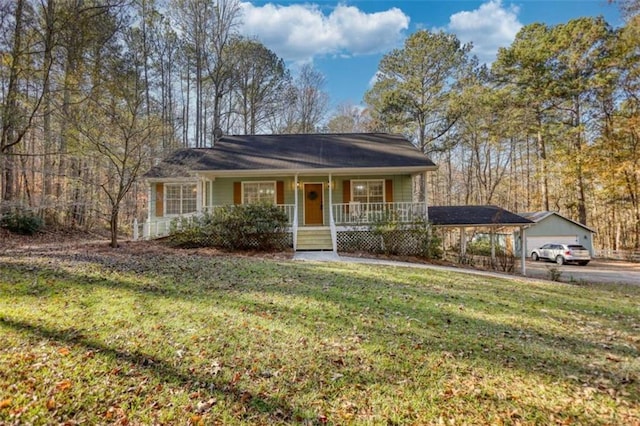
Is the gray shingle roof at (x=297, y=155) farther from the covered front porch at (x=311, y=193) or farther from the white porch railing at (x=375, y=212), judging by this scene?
the white porch railing at (x=375, y=212)

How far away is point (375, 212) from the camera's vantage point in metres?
11.9

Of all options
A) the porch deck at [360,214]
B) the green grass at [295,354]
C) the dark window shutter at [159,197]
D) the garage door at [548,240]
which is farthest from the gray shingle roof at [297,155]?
the garage door at [548,240]

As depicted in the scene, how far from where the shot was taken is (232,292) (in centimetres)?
515

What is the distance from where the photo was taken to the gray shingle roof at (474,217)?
1202 centimetres

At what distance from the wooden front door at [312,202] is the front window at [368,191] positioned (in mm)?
1479

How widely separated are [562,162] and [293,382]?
25525 mm

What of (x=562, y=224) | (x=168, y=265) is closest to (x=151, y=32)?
(x=168, y=265)

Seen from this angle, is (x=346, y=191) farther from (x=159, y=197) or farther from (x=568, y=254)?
(x=568, y=254)

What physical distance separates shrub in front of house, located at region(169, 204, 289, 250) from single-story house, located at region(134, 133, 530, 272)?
958 mm

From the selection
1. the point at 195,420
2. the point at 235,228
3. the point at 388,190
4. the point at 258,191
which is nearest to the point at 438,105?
the point at 388,190

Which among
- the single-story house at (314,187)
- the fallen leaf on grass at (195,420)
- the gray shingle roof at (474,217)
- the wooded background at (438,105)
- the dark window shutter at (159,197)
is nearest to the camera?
the fallen leaf on grass at (195,420)

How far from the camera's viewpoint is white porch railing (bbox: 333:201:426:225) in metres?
11.6

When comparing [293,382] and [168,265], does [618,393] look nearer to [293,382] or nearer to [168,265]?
[293,382]

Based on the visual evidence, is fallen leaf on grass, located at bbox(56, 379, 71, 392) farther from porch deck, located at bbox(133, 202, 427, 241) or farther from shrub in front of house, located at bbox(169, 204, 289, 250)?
porch deck, located at bbox(133, 202, 427, 241)
